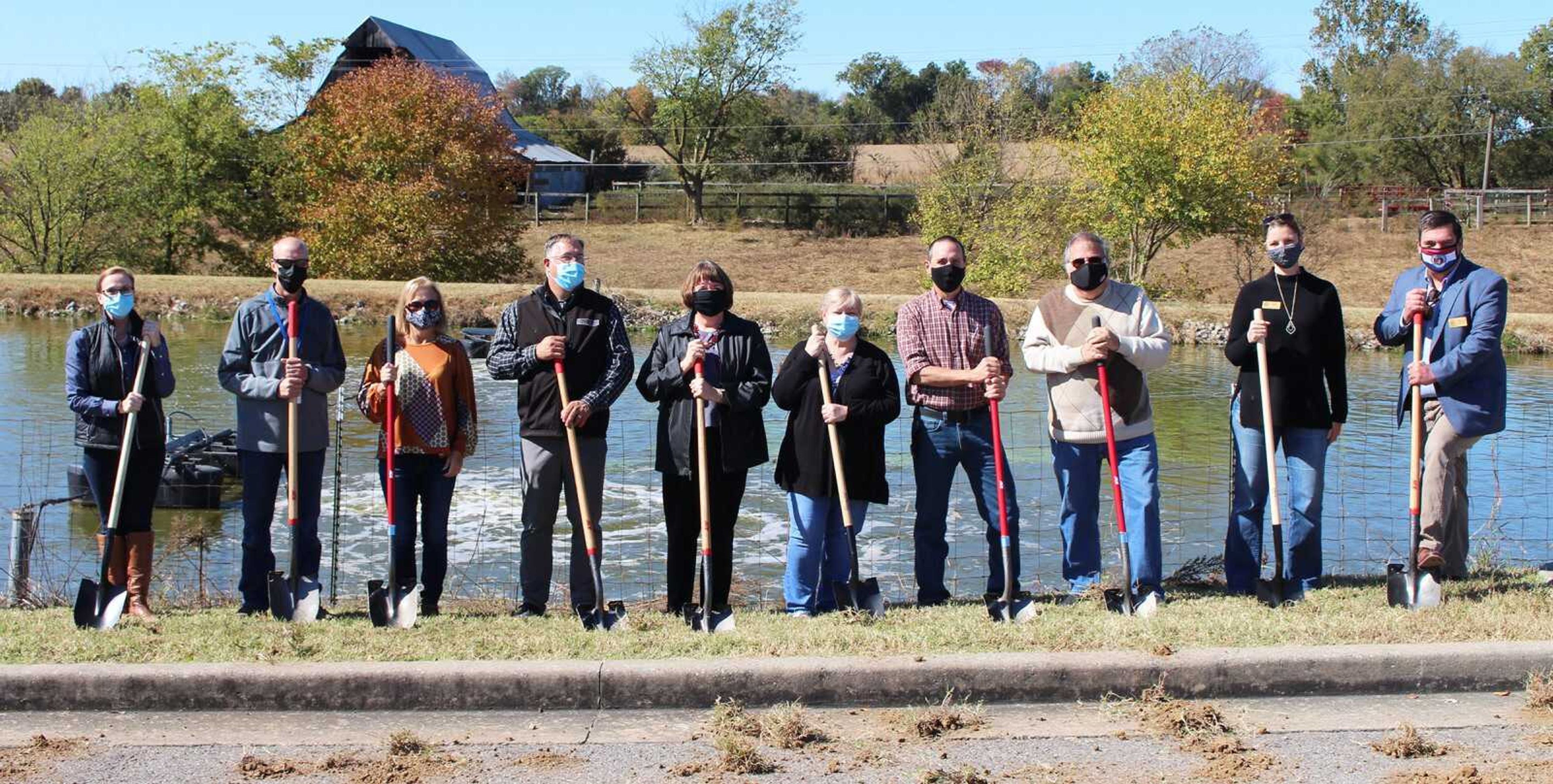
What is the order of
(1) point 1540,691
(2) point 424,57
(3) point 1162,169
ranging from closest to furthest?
(1) point 1540,691 < (3) point 1162,169 < (2) point 424,57

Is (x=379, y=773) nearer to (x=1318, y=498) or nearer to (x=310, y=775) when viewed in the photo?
(x=310, y=775)

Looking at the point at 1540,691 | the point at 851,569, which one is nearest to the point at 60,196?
the point at 851,569

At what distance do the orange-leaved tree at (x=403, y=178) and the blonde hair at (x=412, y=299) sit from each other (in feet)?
101

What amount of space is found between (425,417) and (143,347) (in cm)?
135

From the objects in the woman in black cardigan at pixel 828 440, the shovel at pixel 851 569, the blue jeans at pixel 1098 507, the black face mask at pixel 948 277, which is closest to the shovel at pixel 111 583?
the woman in black cardigan at pixel 828 440

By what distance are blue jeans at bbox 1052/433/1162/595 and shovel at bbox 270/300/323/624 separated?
357 cm

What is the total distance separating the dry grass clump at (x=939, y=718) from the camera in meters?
5.27

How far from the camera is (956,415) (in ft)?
23.3

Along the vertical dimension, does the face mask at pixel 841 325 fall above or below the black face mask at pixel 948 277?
below

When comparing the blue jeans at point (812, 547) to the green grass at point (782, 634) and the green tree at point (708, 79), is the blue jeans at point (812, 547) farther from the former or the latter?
the green tree at point (708, 79)

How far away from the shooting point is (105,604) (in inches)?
255

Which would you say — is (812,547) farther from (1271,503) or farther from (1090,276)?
(1271,503)

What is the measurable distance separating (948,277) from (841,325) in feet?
1.98

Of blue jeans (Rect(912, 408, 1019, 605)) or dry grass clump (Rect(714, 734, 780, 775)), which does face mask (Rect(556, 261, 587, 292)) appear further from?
dry grass clump (Rect(714, 734, 780, 775))
